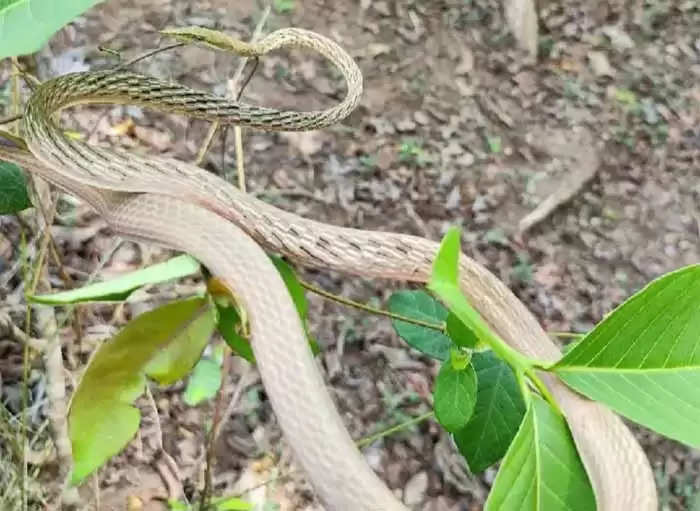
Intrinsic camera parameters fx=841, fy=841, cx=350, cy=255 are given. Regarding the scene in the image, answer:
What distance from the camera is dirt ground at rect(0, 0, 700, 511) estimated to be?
2.23 metres

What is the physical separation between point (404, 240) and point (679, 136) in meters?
3.33

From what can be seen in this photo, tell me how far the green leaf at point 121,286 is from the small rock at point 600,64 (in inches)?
142

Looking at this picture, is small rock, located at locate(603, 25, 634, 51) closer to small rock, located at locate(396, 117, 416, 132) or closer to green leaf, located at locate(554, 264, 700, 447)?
small rock, located at locate(396, 117, 416, 132)

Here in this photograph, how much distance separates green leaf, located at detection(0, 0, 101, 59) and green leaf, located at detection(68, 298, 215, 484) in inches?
10.9

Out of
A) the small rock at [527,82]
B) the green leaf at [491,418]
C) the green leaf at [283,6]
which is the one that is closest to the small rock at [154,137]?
the green leaf at [283,6]

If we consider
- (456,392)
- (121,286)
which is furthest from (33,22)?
(456,392)

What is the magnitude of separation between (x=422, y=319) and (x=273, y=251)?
365 mm

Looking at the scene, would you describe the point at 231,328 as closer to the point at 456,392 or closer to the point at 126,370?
the point at 126,370

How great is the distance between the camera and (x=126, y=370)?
0.71 m

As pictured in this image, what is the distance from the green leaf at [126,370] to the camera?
2.25ft

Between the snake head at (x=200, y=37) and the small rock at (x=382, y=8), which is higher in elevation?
the snake head at (x=200, y=37)

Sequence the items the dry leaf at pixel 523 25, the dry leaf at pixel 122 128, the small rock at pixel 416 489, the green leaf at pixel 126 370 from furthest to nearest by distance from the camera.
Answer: the dry leaf at pixel 523 25, the dry leaf at pixel 122 128, the small rock at pixel 416 489, the green leaf at pixel 126 370

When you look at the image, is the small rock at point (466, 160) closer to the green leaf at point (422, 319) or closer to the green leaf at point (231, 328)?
the green leaf at point (422, 319)

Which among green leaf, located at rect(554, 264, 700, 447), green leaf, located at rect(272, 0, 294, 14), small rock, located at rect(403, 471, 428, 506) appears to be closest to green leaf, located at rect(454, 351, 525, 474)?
green leaf, located at rect(554, 264, 700, 447)
